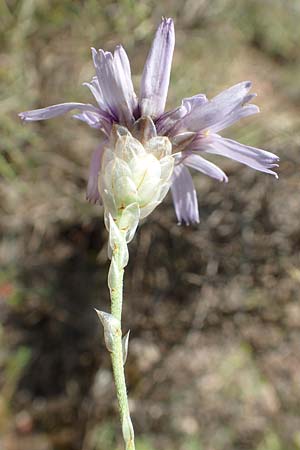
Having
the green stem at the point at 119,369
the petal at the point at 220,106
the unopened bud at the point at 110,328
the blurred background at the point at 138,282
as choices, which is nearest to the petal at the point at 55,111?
the petal at the point at 220,106

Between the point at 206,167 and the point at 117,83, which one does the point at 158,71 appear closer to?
the point at 117,83

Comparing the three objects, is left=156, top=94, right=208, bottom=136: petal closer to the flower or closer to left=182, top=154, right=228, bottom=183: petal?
the flower

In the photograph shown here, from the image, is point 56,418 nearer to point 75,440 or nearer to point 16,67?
point 75,440

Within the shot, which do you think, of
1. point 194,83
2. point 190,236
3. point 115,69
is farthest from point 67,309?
point 115,69

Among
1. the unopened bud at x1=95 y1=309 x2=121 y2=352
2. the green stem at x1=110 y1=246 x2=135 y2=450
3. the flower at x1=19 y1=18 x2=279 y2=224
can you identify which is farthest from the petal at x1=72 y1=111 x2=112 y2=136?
the unopened bud at x1=95 y1=309 x2=121 y2=352

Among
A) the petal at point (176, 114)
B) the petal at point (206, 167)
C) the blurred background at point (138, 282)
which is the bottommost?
the blurred background at point (138, 282)

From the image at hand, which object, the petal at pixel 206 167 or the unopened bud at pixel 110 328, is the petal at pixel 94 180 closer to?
the petal at pixel 206 167

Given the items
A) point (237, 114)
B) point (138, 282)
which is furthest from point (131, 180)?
point (138, 282)
